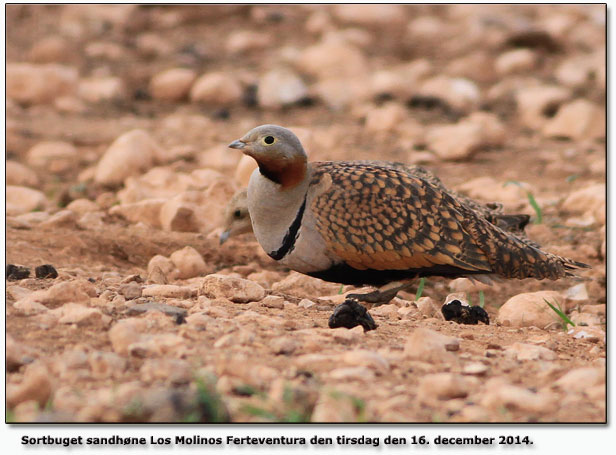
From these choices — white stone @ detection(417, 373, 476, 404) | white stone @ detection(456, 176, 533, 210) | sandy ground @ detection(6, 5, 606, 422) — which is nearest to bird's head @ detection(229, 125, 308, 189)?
sandy ground @ detection(6, 5, 606, 422)

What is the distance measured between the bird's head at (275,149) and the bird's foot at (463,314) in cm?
120

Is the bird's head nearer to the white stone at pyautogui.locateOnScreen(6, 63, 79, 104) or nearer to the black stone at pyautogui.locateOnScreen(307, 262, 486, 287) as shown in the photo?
the black stone at pyautogui.locateOnScreen(307, 262, 486, 287)

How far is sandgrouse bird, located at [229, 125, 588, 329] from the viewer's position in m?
5.09

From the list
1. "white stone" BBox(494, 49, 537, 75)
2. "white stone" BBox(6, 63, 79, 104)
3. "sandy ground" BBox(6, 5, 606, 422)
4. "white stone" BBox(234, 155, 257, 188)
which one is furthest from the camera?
"white stone" BBox(494, 49, 537, 75)

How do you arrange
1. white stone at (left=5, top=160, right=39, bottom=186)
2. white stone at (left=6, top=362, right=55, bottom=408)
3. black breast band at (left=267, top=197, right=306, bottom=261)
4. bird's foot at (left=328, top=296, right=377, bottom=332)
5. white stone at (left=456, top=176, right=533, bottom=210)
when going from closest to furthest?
1. white stone at (left=6, top=362, right=55, bottom=408)
2. bird's foot at (left=328, top=296, right=377, bottom=332)
3. black breast band at (left=267, top=197, right=306, bottom=261)
4. white stone at (left=456, top=176, right=533, bottom=210)
5. white stone at (left=5, top=160, right=39, bottom=186)

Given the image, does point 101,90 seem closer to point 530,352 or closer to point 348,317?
point 348,317

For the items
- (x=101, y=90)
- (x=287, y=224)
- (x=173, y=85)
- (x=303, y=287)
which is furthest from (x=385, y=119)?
(x=287, y=224)

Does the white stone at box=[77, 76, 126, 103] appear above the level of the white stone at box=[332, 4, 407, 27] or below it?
below

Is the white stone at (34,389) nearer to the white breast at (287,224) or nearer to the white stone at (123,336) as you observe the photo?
the white stone at (123,336)

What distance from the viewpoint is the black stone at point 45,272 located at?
531cm

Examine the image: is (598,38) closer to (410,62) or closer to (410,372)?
(410,62)

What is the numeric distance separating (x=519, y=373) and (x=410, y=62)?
384 inches

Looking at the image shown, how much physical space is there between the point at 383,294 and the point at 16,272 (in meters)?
2.15

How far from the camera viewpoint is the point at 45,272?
532 centimetres
